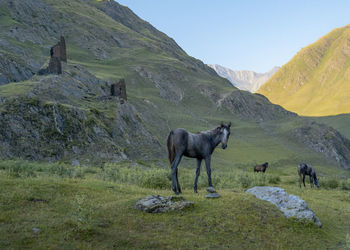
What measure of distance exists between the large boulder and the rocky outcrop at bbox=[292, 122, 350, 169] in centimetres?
8287

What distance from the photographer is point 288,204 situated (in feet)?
47.9

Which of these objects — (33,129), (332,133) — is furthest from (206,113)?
(33,129)

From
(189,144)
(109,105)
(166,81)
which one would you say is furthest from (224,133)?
(166,81)

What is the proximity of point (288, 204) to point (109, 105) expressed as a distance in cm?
4406

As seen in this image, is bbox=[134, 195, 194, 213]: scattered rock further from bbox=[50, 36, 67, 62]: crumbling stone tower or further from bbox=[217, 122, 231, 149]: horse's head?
bbox=[50, 36, 67, 62]: crumbling stone tower

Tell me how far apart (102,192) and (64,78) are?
41432 mm

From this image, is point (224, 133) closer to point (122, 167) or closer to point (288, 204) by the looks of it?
point (288, 204)

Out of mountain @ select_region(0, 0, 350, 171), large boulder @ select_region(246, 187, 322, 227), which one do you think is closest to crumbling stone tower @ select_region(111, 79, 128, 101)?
mountain @ select_region(0, 0, 350, 171)

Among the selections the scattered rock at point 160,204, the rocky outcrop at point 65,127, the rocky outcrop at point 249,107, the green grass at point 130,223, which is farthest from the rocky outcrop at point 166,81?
the scattered rock at point 160,204

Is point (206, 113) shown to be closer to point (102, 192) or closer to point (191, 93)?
point (191, 93)

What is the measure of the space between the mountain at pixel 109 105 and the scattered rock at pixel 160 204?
23.3 meters

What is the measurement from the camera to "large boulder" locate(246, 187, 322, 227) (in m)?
13.7

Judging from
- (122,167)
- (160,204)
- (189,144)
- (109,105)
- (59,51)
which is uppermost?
(59,51)

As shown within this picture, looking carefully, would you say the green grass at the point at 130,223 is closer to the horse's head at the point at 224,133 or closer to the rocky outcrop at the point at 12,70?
the horse's head at the point at 224,133
